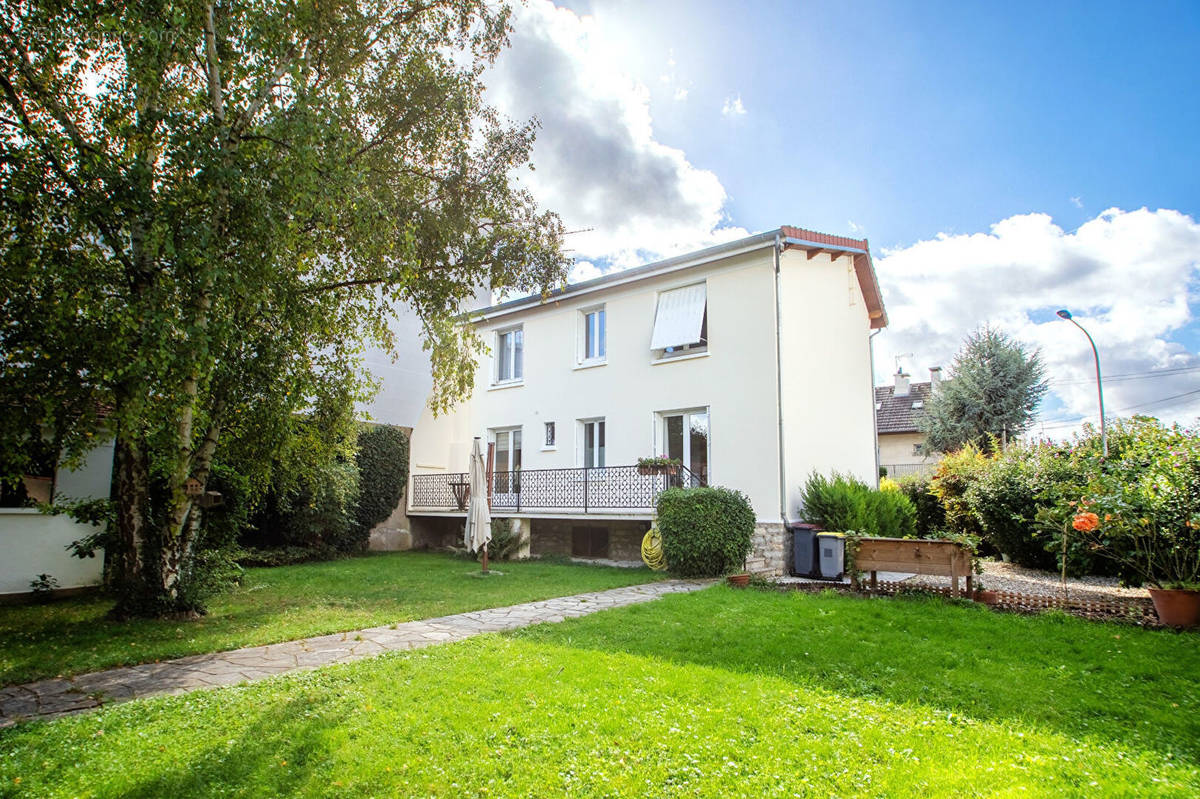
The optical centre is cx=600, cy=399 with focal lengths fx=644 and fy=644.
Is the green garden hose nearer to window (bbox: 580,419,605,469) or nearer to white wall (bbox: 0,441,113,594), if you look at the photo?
window (bbox: 580,419,605,469)

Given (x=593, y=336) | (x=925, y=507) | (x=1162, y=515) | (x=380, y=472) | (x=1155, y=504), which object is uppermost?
(x=593, y=336)

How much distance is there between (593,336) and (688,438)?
4119mm

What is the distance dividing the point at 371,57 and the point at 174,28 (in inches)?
122

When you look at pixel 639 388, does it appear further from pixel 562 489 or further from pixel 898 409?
pixel 898 409

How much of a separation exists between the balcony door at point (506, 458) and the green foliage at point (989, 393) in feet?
57.0

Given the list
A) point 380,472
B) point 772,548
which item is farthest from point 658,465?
point 380,472

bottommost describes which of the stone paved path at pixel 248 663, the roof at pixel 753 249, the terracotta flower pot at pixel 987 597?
the stone paved path at pixel 248 663

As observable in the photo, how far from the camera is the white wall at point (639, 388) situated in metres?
13.8

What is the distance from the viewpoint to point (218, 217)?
6.67m

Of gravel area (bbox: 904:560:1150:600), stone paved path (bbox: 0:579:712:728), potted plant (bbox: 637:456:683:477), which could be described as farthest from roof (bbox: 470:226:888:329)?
gravel area (bbox: 904:560:1150:600)

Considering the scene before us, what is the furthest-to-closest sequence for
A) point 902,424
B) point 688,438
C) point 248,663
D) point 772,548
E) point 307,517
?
point 902,424 → point 688,438 → point 307,517 → point 772,548 → point 248,663

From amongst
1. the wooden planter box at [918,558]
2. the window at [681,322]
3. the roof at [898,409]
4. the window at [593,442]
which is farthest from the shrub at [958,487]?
the roof at [898,409]

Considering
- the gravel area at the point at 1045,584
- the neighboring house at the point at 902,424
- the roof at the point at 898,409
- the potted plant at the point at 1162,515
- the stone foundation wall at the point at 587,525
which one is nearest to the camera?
the potted plant at the point at 1162,515

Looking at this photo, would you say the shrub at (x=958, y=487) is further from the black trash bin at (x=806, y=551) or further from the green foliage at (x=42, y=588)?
the green foliage at (x=42, y=588)
